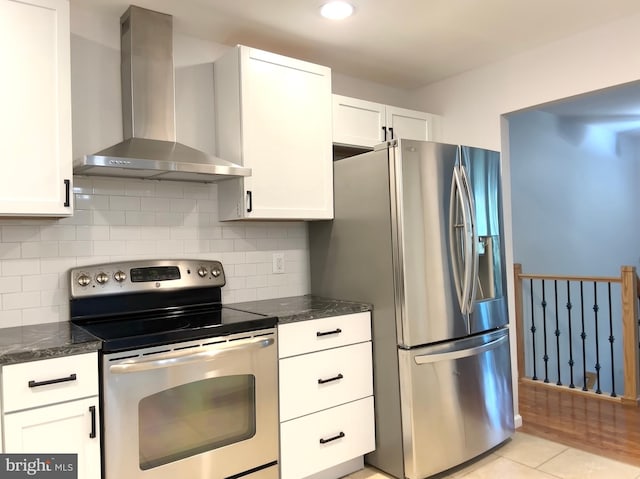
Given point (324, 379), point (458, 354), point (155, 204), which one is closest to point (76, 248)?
point (155, 204)

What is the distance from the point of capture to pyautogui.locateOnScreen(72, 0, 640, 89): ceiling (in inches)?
90.5

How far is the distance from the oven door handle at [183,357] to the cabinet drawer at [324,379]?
21cm

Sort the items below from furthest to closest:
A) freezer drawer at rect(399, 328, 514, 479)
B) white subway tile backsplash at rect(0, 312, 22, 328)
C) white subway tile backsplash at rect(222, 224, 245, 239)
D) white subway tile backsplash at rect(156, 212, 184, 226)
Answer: white subway tile backsplash at rect(222, 224, 245, 239)
white subway tile backsplash at rect(156, 212, 184, 226)
freezer drawer at rect(399, 328, 514, 479)
white subway tile backsplash at rect(0, 312, 22, 328)

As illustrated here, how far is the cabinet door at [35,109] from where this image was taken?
183 centimetres

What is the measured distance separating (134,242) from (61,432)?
99cm

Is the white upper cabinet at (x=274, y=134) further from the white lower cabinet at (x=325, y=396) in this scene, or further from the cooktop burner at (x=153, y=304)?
the white lower cabinet at (x=325, y=396)

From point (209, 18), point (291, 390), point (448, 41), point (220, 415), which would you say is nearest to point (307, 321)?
point (291, 390)

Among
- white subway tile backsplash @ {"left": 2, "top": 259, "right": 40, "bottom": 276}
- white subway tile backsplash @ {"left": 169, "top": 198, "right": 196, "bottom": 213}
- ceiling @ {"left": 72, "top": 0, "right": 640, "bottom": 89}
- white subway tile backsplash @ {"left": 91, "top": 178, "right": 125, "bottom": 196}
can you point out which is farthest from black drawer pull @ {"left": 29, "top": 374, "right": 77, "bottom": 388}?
ceiling @ {"left": 72, "top": 0, "right": 640, "bottom": 89}

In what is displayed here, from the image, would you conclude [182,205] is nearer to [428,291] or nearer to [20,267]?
[20,267]

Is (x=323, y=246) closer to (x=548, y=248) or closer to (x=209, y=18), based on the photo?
(x=209, y=18)

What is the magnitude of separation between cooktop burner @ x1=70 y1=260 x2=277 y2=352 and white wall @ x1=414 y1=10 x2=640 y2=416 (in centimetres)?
183

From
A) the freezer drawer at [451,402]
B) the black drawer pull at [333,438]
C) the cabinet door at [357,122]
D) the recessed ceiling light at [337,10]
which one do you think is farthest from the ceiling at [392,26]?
the black drawer pull at [333,438]

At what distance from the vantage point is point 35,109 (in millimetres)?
1887

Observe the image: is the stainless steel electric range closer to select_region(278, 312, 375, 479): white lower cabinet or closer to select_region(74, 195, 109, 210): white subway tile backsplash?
select_region(278, 312, 375, 479): white lower cabinet
